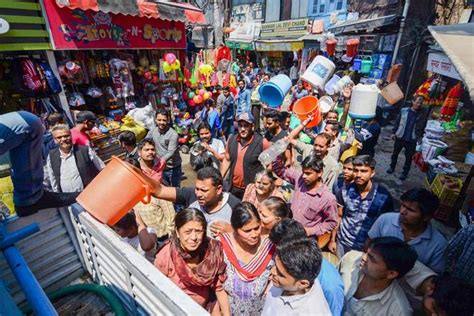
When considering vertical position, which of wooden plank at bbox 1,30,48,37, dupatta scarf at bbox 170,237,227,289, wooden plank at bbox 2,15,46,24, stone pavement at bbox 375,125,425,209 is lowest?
stone pavement at bbox 375,125,425,209

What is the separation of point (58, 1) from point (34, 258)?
4533 millimetres

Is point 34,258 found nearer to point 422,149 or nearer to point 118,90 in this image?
point 118,90

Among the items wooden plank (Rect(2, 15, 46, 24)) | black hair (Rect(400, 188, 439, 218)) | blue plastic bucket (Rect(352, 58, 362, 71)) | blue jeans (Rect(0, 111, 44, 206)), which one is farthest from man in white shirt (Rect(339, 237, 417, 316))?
blue plastic bucket (Rect(352, 58, 362, 71))

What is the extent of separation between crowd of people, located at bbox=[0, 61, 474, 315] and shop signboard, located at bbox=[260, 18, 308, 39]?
43.4 ft

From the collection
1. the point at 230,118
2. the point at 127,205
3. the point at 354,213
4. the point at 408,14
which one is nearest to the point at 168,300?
the point at 127,205

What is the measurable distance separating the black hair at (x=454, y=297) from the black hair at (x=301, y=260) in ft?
2.14

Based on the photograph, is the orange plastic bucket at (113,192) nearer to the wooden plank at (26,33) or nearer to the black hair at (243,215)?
the black hair at (243,215)

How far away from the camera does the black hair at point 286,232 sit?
1.57m

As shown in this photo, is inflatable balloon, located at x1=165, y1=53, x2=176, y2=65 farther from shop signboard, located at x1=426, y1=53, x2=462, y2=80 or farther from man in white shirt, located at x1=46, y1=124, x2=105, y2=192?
shop signboard, located at x1=426, y1=53, x2=462, y2=80

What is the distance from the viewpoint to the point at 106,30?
537cm

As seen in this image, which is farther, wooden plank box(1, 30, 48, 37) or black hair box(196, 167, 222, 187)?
wooden plank box(1, 30, 48, 37)

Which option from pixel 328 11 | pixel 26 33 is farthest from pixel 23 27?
pixel 328 11

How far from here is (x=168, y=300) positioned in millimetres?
1120

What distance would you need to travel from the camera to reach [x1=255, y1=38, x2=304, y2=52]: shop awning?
1402 centimetres
